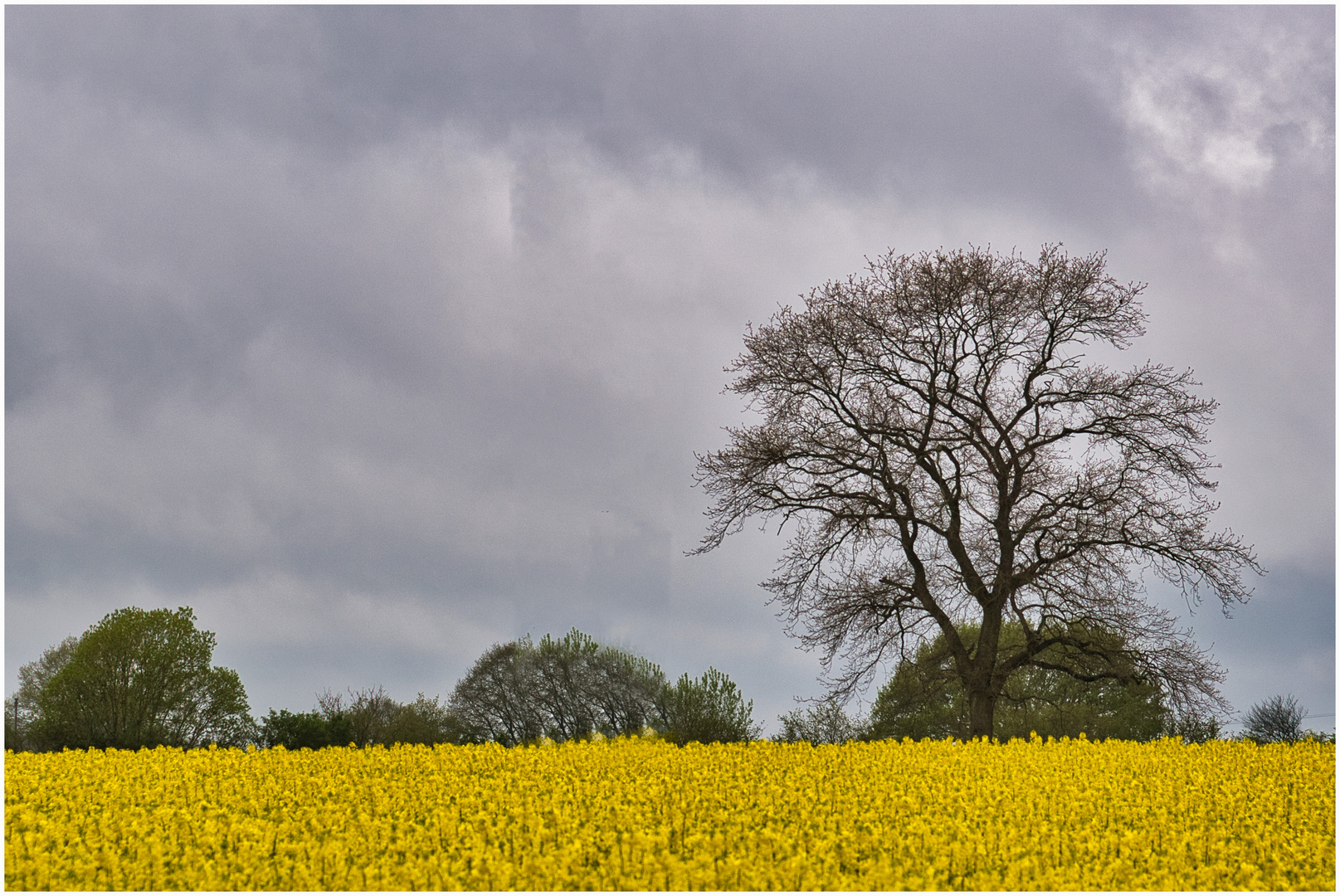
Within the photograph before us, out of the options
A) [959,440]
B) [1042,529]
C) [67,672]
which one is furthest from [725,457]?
[67,672]

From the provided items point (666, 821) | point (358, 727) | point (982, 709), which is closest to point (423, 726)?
point (358, 727)

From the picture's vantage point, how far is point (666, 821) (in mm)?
5664

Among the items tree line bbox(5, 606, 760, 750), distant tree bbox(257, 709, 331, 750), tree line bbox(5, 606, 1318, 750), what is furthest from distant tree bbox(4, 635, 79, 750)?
distant tree bbox(257, 709, 331, 750)

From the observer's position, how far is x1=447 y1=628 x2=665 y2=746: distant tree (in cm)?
2612

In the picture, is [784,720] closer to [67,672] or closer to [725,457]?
[725,457]

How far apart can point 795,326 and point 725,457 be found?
2409 mm

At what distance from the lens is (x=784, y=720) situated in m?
20.8

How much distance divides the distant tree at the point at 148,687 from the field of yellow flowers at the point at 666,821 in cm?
1164

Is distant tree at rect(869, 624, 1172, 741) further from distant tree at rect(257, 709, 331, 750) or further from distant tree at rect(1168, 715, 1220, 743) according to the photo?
distant tree at rect(257, 709, 331, 750)

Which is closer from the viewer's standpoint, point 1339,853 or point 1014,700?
point 1339,853

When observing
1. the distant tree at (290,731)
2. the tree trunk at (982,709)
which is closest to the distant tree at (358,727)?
the distant tree at (290,731)

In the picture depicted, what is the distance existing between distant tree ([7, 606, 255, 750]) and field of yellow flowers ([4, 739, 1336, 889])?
11636 millimetres

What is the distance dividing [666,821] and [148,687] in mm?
17462

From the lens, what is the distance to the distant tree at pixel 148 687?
62.1 feet
